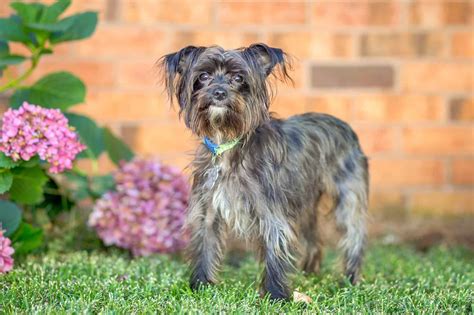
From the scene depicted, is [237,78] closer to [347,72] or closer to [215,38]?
[215,38]

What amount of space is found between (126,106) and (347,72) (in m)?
1.74

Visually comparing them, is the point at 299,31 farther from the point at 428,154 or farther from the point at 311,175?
the point at 311,175

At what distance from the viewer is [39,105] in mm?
4840

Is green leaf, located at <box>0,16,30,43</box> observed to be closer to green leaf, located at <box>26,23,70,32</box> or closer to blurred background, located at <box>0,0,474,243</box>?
green leaf, located at <box>26,23,70,32</box>

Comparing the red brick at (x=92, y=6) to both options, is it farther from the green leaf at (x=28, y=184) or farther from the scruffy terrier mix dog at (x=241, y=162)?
the scruffy terrier mix dog at (x=241, y=162)

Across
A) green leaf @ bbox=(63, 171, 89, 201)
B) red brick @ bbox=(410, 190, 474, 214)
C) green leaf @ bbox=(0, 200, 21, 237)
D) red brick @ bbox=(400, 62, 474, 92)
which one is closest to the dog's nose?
green leaf @ bbox=(0, 200, 21, 237)

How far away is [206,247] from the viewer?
4.12m

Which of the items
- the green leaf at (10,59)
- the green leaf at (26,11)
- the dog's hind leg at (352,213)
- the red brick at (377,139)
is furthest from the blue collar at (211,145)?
the red brick at (377,139)

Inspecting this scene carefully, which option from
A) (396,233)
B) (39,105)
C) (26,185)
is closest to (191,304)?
(26,185)

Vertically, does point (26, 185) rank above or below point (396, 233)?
above

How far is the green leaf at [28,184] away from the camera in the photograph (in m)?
4.63

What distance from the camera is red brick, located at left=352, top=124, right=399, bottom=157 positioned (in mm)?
6539

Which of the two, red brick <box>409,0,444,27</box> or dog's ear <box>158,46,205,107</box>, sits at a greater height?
red brick <box>409,0,444,27</box>

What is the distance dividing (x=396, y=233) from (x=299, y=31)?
172 cm
